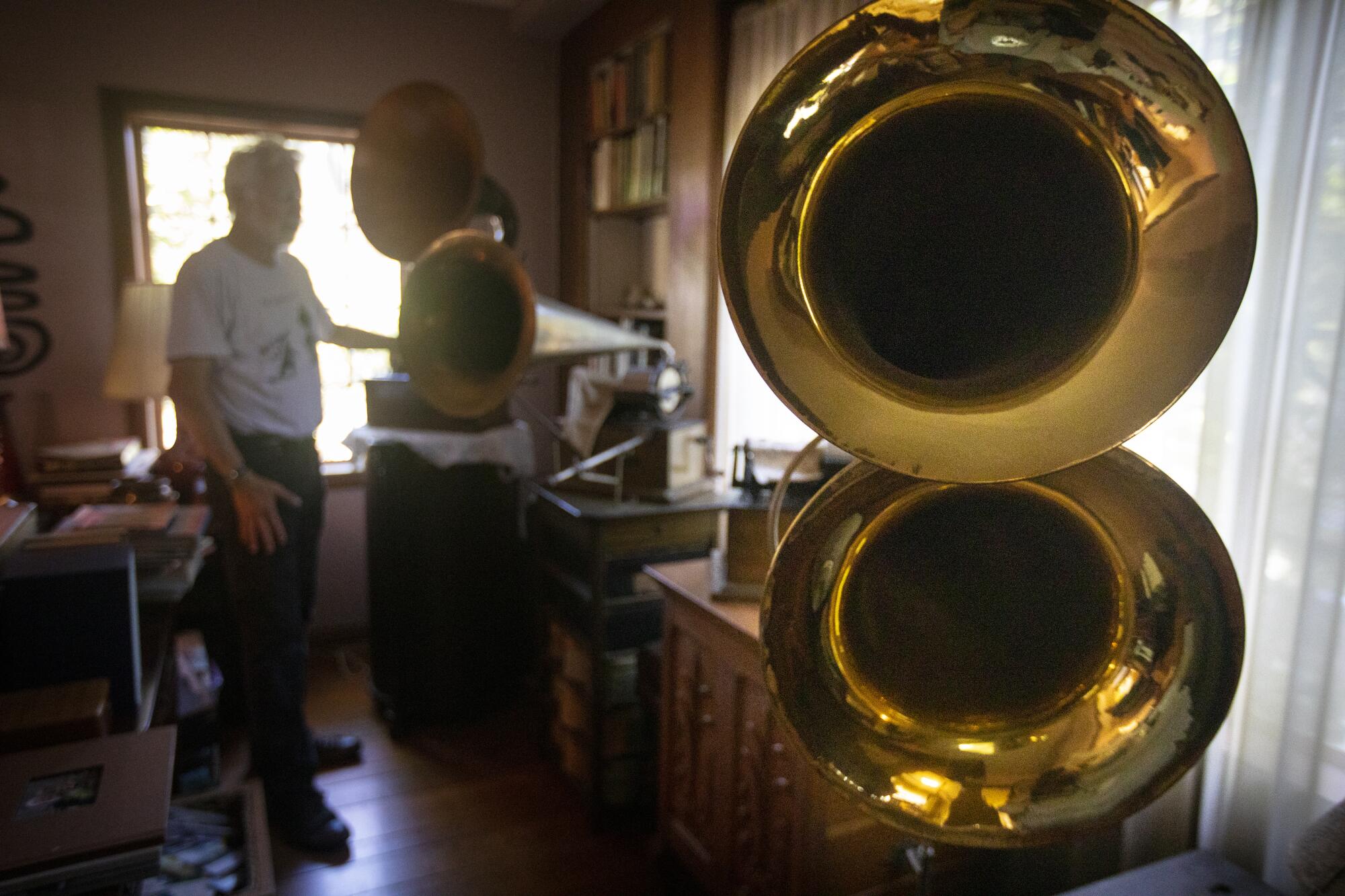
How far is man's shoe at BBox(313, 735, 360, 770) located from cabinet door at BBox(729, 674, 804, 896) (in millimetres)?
1401

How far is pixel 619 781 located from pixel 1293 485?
164 cm

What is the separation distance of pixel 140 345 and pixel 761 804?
2403mm

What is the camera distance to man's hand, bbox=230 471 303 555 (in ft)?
6.18

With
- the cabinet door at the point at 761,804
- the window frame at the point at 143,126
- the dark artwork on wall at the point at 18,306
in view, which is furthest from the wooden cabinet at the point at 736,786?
the dark artwork on wall at the point at 18,306

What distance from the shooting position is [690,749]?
1.71m

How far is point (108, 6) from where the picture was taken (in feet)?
9.14

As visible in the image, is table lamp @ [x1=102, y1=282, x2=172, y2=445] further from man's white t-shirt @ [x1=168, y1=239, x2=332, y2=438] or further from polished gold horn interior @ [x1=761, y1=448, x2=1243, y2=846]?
polished gold horn interior @ [x1=761, y1=448, x2=1243, y2=846]

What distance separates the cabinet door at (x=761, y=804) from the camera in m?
1.41

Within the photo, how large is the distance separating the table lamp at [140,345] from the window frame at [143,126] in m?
0.36

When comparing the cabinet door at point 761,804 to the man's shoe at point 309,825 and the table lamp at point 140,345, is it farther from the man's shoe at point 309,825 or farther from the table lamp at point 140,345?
the table lamp at point 140,345

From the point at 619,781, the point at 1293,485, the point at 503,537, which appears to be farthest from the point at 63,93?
the point at 1293,485

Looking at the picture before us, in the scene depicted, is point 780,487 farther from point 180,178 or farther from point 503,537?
point 180,178

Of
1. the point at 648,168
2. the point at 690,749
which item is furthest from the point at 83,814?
the point at 648,168

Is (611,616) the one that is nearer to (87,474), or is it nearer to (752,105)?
(752,105)
